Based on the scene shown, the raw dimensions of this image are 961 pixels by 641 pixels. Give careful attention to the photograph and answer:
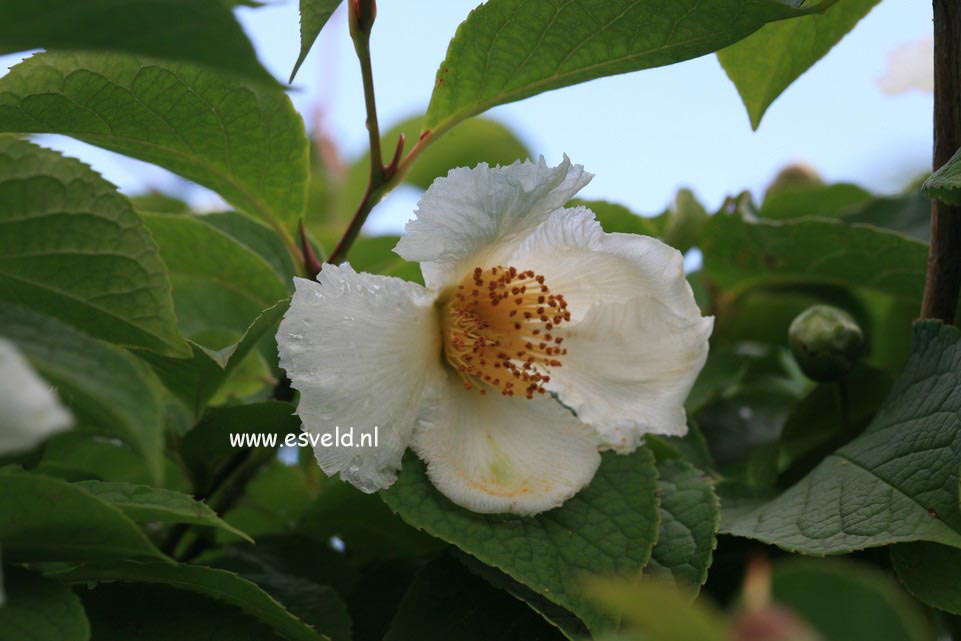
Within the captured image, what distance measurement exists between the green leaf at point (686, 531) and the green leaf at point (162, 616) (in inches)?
14.4

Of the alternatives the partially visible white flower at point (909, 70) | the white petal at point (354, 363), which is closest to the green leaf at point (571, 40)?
the white petal at point (354, 363)

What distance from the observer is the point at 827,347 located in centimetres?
121

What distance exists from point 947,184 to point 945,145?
0.51ft

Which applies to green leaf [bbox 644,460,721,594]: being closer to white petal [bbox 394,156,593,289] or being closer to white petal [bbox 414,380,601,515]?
white petal [bbox 414,380,601,515]

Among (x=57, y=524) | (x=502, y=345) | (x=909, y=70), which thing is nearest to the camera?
(x=57, y=524)

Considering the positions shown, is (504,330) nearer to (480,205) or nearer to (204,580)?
(480,205)

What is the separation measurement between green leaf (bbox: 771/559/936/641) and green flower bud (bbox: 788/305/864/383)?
32.0 inches

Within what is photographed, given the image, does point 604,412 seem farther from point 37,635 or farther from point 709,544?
point 37,635

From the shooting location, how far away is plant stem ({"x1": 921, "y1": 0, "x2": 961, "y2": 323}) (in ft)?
3.18

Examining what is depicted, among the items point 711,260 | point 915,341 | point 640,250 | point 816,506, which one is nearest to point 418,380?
point 640,250

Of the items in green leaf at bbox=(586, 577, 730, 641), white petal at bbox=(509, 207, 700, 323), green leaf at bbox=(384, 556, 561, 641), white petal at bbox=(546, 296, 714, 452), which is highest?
green leaf at bbox=(586, 577, 730, 641)

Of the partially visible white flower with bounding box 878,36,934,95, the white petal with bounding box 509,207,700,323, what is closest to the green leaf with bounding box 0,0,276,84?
the white petal with bounding box 509,207,700,323

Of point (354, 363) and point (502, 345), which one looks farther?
point (502, 345)

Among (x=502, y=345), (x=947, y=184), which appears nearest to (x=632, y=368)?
(x=502, y=345)
